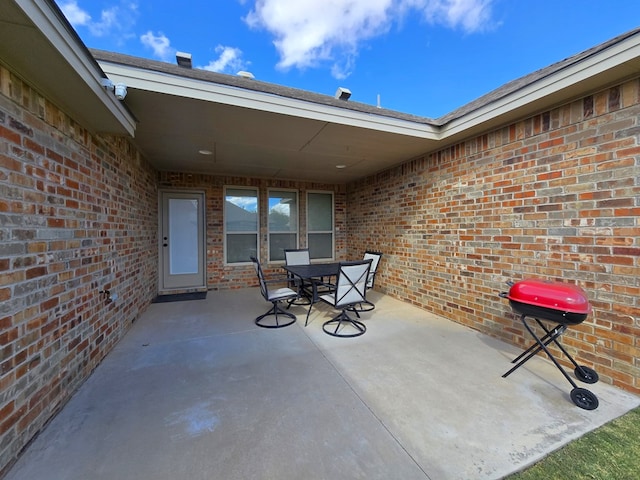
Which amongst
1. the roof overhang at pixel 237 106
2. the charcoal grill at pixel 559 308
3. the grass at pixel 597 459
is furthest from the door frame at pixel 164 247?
the grass at pixel 597 459

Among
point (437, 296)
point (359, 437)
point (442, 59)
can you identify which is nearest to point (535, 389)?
point (359, 437)

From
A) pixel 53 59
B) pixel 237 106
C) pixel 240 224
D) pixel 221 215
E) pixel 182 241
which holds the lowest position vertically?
pixel 182 241

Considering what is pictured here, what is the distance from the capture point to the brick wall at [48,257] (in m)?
1.42

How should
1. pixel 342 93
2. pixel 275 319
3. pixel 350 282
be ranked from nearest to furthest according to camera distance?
pixel 350 282
pixel 275 319
pixel 342 93

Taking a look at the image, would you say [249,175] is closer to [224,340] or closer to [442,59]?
[224,340]

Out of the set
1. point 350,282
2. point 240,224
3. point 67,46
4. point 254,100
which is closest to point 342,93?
point 254,100

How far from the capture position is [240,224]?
19.0ft

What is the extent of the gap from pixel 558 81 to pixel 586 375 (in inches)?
99.7

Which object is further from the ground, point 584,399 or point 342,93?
point 342,93

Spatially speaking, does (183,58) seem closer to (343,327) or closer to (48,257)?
(48,257)

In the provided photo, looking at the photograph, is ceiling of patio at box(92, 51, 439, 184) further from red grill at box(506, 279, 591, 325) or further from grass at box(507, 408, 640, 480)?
grass at box(507, 408, 640, 480)

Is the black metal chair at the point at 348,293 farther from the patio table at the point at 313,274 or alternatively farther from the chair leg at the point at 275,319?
the chair leg at the point at 275,319

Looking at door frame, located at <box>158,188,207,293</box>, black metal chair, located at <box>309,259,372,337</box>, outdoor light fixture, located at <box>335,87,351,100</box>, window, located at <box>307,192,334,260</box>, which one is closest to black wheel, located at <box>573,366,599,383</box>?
black metal chair, located at <box>309,259,372,337</box>

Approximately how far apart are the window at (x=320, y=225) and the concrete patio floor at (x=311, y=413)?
361cm
